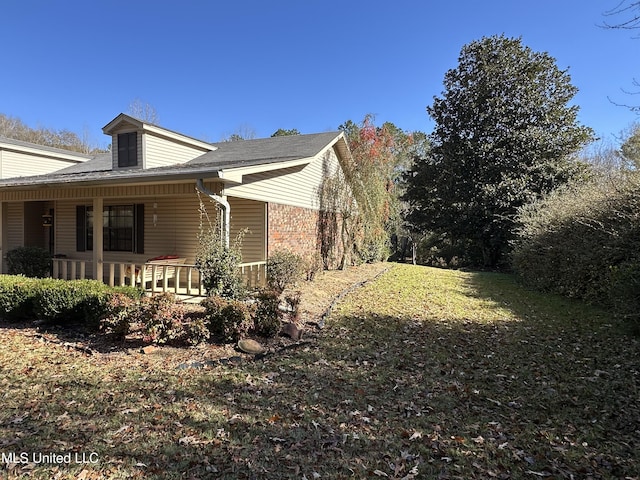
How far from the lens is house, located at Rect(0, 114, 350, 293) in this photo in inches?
350

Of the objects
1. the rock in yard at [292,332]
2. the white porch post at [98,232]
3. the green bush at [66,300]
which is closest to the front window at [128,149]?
the white porch post at [98,232]

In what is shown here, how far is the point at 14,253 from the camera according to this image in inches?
414

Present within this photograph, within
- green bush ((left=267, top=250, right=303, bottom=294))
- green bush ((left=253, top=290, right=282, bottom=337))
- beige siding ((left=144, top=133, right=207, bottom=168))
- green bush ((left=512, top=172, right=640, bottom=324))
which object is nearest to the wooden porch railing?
green bush ((left=267, top=250, right=303, bottom=294))

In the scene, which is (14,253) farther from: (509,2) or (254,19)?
(509,2)

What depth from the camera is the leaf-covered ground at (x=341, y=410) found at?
2961 mm

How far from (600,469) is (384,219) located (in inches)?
575

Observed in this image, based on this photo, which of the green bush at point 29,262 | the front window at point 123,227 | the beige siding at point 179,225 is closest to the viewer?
the green bush at point 29,262

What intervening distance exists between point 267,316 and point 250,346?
72cm

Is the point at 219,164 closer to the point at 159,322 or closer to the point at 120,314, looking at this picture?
the point at 120,314

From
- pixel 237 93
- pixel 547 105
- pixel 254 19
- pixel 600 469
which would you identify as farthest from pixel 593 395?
pixel 237 93

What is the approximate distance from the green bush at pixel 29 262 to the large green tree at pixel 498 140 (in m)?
19.0

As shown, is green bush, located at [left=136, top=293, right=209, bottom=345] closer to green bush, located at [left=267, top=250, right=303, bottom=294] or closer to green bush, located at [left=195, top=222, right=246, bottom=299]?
green bush, located at [left=195, top=222, right=246, bottom=299]

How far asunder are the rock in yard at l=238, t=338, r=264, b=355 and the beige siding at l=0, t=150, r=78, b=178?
16.1 metres

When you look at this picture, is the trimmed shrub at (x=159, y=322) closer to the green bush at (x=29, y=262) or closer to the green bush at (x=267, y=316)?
the green bush at (x=267, y=316)
